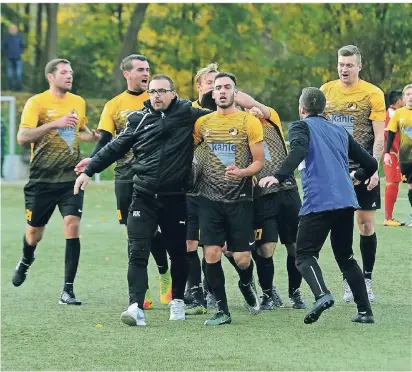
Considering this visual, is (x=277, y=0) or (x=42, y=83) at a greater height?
(x=277, y=0)

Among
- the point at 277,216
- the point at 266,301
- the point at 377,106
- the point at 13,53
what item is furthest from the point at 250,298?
the point at 13,53

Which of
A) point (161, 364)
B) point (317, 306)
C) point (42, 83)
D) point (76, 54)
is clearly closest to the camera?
point (161, 364)

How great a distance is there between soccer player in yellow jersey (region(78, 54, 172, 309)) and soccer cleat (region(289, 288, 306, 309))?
128 cm

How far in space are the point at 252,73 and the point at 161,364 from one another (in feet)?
132

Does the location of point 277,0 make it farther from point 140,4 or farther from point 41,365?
point 41,365

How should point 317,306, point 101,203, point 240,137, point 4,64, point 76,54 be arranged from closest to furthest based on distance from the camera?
1. point 317,306
2. point 240,137
3. point 101,203
4. point 4,64
5. point 76,54

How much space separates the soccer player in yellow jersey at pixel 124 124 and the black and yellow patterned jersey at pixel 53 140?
762 millimetres

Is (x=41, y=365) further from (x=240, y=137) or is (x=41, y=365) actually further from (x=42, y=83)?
(x=42, y=83)

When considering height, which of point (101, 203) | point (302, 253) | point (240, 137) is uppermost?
point (240, 137)

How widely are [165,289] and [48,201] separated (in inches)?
65.5

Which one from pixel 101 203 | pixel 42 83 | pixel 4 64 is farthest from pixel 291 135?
pixel 4 64

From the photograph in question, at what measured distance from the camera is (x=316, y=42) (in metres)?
44.6

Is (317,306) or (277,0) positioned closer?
(317,306)

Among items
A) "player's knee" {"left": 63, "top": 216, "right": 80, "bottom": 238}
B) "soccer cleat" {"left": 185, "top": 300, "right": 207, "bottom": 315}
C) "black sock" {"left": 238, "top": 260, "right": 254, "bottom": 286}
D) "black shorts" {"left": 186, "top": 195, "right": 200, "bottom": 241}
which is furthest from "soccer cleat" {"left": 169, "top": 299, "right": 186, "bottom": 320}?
"player's knee" {"left": 63, "top": 216, "right": 80, "bottom": 238}
